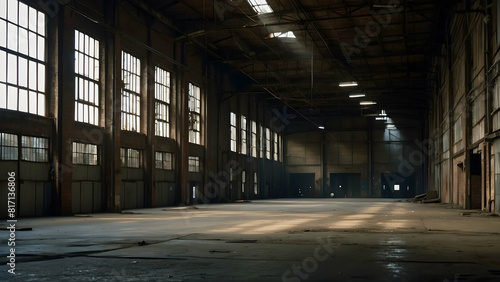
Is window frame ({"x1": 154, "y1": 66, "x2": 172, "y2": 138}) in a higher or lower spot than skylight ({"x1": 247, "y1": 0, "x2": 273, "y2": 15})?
lower

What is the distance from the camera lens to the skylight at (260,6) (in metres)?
25.0

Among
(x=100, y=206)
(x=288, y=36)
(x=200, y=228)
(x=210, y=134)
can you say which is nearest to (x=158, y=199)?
(x=100, y=206)

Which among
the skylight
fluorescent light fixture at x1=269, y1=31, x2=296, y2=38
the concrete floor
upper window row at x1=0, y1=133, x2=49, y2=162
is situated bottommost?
the concrete floor

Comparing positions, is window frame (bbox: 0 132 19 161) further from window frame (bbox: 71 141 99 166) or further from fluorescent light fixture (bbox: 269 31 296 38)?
fluorescent light fixture (bbox: 269 31 296 38)

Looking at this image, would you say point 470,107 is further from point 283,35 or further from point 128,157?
point 128,157

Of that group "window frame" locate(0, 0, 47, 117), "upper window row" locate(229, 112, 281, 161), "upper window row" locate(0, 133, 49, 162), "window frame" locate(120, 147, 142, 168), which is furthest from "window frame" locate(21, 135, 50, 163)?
"upper window row" locate(229, 112, 281, 161)

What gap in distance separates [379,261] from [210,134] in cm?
2931

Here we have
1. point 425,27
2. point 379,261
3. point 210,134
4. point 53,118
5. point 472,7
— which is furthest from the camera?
point 210,134

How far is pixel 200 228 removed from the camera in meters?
14.4

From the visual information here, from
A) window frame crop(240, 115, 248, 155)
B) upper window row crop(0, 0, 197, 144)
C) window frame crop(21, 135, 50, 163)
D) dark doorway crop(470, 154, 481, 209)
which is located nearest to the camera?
upper window row crop(0, 0, 197, 144)

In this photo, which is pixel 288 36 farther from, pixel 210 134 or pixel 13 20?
pixel 13 20

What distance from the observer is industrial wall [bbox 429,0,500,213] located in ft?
63.3

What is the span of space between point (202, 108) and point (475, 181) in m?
18.1

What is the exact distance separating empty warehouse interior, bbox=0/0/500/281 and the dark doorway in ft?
0.21
